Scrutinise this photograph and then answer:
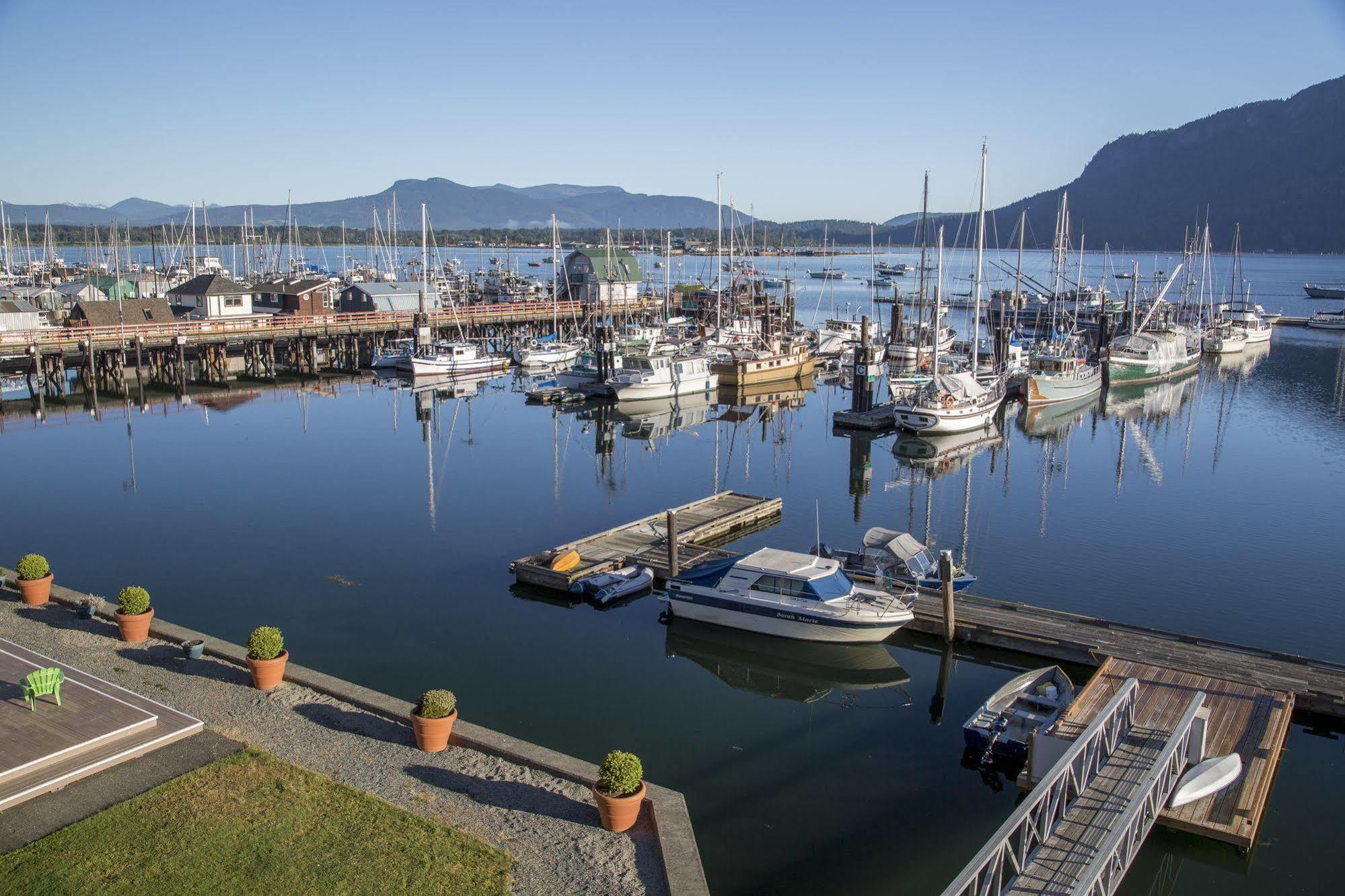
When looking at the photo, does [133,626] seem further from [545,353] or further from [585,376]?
[545,353]

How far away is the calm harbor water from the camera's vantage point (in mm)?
16656

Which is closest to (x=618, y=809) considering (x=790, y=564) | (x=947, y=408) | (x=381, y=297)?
(x=790, y=564)

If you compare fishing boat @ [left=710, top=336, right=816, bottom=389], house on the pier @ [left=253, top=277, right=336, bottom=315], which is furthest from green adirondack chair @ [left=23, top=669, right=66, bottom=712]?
house on the pier @ [left=253, top=277, right=336, bottom=315]

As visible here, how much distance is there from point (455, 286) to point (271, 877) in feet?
317

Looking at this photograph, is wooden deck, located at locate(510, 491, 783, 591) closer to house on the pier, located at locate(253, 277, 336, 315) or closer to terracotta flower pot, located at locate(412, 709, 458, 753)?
terracotta flower pot, located at locate(412, 709, 458, 753)

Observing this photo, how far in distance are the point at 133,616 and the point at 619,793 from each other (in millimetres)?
11619

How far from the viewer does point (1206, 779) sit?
49.7ft

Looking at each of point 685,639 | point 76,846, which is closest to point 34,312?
point 685,639

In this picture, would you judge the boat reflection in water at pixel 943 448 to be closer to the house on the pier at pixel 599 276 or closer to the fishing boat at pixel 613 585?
the fishing boat at pixel 613 585

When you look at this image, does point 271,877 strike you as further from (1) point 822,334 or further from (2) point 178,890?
(1) point 822,334

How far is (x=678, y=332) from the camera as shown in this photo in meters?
83.1

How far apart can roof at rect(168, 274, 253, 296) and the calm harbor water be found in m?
15.9

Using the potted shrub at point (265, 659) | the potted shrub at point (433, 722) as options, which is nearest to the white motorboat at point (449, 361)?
the potted shrub at point (265, 659)

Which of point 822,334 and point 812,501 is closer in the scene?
point 812,501
